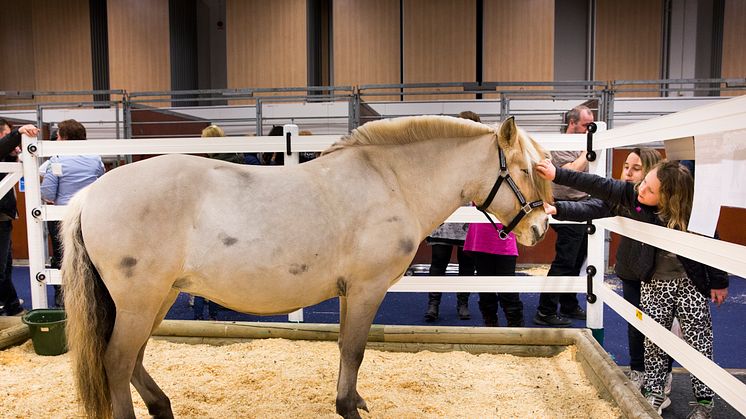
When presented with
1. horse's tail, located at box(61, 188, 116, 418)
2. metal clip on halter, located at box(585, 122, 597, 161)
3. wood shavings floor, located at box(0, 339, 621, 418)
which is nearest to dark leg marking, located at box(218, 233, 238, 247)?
horse's tail, located at box(61, 188, 116, 418)

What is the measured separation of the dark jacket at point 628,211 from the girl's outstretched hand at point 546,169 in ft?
0.49

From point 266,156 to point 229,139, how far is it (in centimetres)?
118

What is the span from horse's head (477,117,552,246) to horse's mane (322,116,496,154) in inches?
4.7

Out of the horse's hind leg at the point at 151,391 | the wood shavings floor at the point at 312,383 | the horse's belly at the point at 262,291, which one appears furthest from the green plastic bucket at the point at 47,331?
the horse's belly at the point at 262,291

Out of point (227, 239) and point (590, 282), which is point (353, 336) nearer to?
point (227, 239)

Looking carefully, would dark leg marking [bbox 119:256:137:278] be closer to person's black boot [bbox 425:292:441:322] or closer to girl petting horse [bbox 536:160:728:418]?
girl petting horse [bbox 536:160:728:418]

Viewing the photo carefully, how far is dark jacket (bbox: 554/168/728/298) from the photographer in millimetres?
2014

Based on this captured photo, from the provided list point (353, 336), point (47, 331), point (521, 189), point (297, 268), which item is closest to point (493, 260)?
point (521, 189)

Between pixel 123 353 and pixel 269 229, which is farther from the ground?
pixel 269 229

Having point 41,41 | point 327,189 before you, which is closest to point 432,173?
point 327,189

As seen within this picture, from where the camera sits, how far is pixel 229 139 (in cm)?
282

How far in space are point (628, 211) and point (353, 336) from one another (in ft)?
4.69

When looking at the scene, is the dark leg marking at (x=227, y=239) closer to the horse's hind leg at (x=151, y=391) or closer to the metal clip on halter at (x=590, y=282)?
the horse's hind leg at (x=151, y=391)

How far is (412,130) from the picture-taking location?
1975mm
